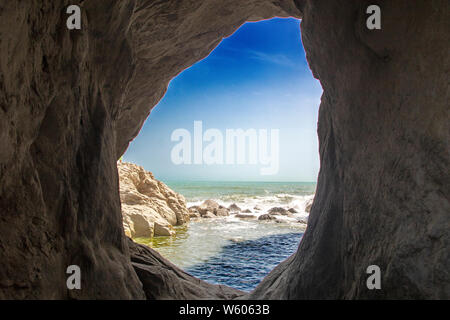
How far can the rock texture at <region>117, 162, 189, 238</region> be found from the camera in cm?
1395

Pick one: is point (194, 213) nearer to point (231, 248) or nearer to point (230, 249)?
point (231, 248)

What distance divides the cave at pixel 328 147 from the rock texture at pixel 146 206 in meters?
9.30

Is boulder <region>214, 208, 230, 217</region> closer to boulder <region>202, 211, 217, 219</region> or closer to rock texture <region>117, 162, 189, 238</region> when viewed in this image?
boulder <region>202, 211, 217, 219</region>

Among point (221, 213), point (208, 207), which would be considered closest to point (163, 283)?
point (221, 213)

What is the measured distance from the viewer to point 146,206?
1638cm

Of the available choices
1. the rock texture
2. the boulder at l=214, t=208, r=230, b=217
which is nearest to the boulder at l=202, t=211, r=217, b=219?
the boulder at l=214, t=208, r=230, b=217

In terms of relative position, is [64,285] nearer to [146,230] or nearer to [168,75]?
[168,75]

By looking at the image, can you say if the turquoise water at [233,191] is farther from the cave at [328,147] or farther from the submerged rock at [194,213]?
the cave at [328,147]

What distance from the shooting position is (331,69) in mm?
4527

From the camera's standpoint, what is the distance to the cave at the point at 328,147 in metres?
2.35

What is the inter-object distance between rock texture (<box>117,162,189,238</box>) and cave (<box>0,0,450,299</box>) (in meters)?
9.30

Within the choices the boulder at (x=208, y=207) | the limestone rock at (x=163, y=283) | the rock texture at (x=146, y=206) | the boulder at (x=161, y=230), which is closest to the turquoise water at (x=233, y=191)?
the boulder at (x=208, y=207)

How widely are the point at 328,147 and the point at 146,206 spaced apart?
13.0 metres
